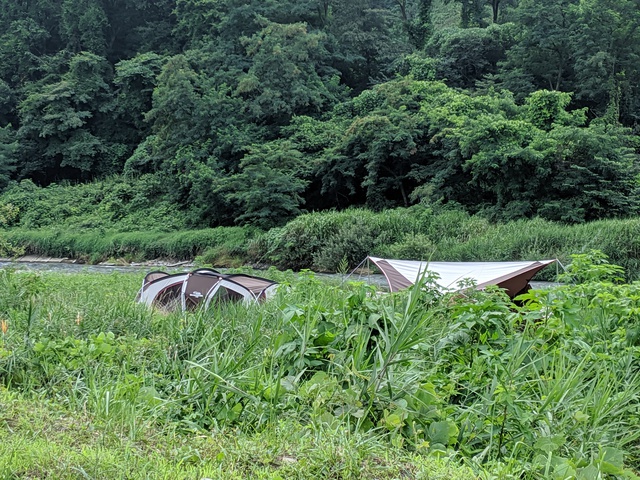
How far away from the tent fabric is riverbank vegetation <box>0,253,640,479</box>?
336cm

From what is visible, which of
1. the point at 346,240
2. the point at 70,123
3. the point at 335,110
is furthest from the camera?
the point at 70,123

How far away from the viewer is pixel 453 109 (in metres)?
20.3

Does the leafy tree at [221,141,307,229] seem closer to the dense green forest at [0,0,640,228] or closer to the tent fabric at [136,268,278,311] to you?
the dense green forest at [0,0,640,228]

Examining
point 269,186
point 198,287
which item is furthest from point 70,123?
point 198,287

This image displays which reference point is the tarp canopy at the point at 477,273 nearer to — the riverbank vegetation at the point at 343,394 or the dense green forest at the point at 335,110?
the riverbank vegetation at the point at 343,394

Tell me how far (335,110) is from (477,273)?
19.3m

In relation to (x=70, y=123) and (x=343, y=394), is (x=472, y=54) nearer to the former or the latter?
(x=70, y=123)

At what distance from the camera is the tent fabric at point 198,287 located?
775 cm

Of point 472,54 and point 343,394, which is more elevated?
point 472,54

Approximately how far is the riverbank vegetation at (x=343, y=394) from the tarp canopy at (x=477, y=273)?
11.1 ft

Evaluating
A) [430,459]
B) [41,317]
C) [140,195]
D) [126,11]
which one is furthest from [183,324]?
[126,11]

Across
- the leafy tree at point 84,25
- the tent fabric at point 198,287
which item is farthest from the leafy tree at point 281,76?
the tent fabric at point 198,287

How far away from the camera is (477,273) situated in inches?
327

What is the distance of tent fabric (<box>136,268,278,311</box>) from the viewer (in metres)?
7.75
